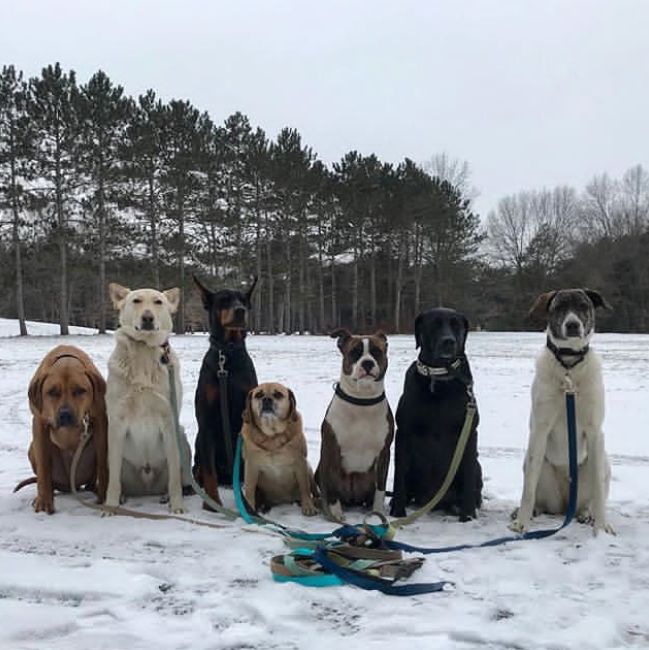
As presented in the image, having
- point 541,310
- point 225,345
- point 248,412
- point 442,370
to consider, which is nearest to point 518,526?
point 442,370

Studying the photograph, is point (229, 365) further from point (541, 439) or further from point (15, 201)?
point (15, 201)

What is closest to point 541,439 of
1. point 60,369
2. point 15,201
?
point 60,369

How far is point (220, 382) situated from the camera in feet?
16.5

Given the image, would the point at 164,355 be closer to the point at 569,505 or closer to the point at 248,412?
the point at 248,412

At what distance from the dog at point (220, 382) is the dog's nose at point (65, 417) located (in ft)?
3.23

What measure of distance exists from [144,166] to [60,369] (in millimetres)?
29191

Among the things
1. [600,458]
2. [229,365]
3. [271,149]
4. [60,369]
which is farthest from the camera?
[271,149]

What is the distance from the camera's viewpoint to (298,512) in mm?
4875

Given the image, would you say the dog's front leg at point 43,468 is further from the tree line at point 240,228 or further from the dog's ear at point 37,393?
the tree line at point 240,228

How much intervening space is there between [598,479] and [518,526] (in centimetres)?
63

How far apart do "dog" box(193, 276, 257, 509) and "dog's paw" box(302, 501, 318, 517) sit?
69 centimetres

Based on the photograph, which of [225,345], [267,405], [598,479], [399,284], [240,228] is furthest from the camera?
[399,284]

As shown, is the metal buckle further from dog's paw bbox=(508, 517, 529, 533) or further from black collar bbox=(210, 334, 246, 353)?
dog's paw bbox=(508, 517, 529, 533)

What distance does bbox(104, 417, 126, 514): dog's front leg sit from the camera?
462 centimetres
